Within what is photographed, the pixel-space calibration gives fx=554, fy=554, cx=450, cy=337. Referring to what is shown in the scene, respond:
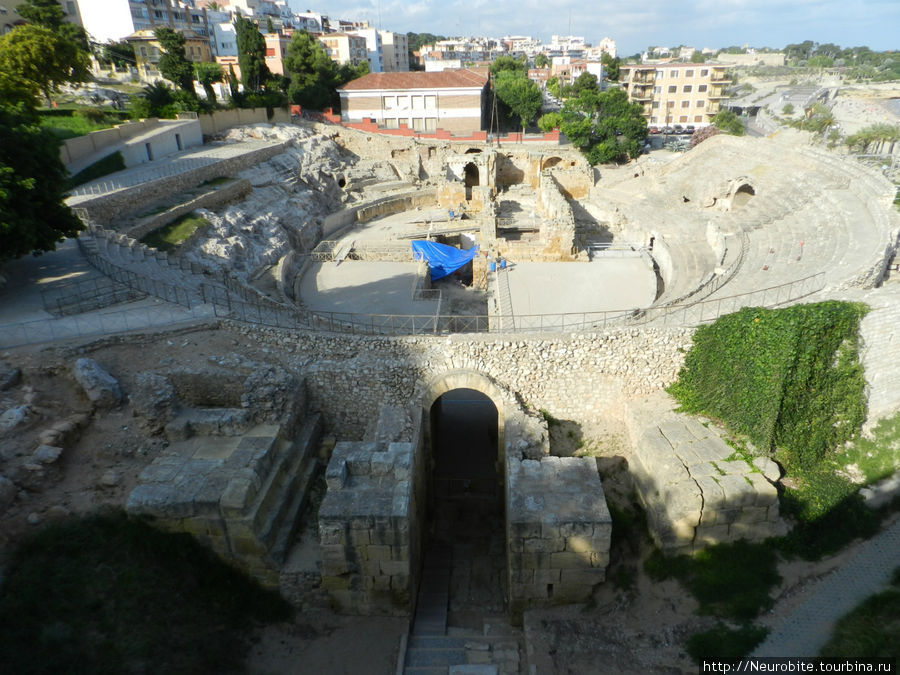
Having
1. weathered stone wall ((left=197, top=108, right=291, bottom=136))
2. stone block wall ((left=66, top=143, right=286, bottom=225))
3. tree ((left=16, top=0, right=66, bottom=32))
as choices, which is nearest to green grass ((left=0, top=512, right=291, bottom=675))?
stone block wall ((left=66, top=143, right=286, bottom=225))

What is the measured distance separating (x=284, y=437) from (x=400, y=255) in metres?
13.9

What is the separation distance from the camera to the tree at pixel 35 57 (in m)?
22.4

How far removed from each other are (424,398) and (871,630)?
8.52 meters

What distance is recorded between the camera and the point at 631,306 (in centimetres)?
1808

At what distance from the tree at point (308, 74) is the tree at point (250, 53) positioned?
2.21 m

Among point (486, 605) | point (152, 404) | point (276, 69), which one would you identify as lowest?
point (486, 605)

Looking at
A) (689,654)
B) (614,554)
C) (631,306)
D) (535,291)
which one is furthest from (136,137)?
(689,654)

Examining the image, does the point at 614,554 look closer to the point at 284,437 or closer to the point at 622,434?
the point at 622,434

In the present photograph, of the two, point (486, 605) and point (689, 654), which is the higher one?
point (689, 654)

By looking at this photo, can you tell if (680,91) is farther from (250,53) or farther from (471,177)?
(250,53)

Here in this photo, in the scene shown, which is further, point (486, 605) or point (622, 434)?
point (622, 434)

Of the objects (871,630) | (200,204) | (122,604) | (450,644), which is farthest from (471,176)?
(871,630)

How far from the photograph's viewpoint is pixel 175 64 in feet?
110

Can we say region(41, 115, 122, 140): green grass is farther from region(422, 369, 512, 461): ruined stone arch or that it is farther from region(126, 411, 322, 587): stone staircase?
region(422, 369, 512, 461): ruined stone arch
